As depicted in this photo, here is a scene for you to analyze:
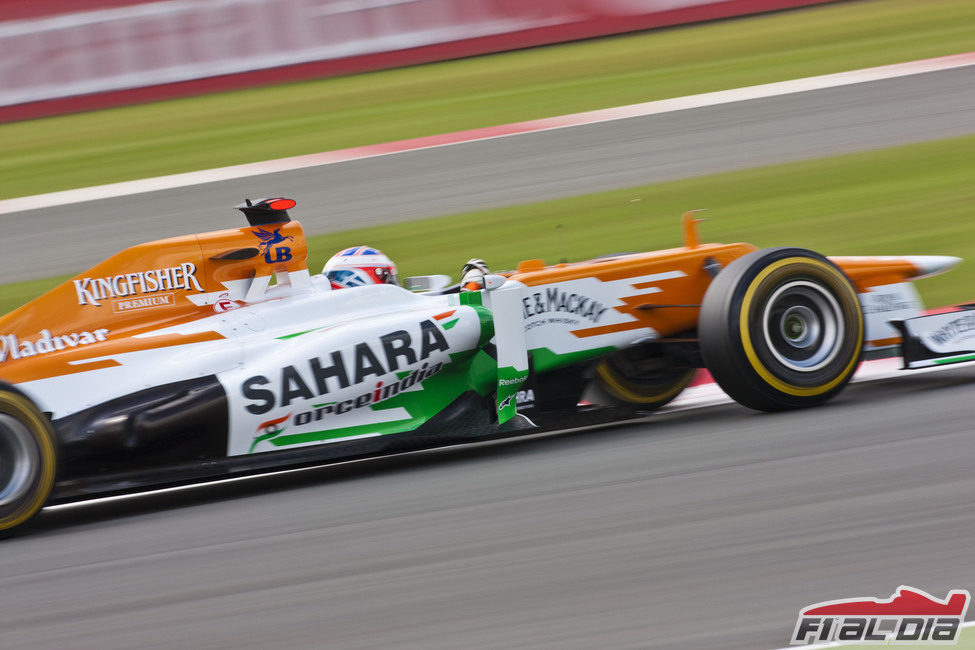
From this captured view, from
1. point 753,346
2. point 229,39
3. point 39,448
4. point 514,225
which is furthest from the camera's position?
point 229,39

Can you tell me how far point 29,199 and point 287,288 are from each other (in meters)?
8.05

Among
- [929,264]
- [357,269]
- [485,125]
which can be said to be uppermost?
[485,125]

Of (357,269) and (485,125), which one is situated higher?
(485,125)

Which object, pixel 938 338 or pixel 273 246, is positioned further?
pixel 938 338

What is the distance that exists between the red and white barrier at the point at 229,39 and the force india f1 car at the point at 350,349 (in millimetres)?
9517

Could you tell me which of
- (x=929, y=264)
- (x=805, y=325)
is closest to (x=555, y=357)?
(x=805, y=325)

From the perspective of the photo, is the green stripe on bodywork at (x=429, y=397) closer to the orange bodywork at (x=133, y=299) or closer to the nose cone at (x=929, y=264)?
the orange bodywork at (x=133, y=299)

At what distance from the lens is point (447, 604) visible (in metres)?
3.54

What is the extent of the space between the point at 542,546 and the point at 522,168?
809cm

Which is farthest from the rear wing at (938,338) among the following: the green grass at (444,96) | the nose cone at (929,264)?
the green grass at (444,96)

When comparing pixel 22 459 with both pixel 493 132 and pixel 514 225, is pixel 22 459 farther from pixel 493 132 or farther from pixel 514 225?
pixel 493 132

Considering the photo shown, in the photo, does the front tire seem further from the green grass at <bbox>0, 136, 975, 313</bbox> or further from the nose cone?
the green grass at <bbox>0, 136, 975, 313</bbox>

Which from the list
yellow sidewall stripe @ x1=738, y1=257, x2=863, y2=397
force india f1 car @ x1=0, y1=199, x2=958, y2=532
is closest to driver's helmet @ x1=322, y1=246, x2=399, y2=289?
force india f1 car @ x1=0, y1=199, x2=958, y2=532

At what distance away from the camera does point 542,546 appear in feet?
13.0
